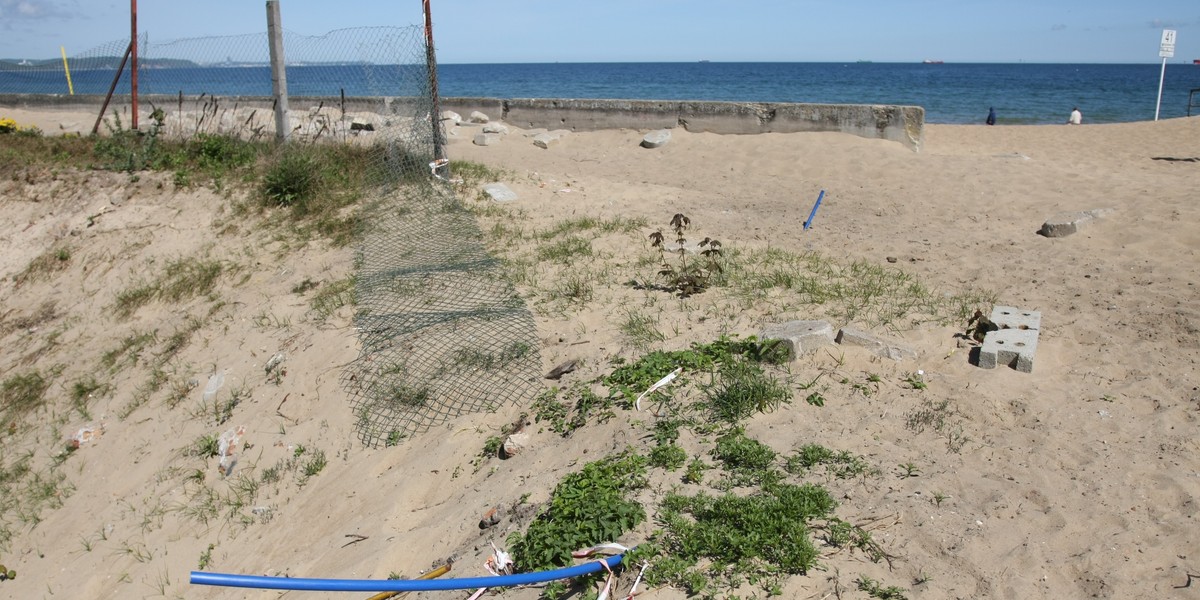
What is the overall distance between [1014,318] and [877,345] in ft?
2.90

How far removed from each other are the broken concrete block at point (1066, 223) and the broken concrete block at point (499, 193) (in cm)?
456

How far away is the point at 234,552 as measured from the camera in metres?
3.91

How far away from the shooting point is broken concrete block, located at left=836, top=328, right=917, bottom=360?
167 inches

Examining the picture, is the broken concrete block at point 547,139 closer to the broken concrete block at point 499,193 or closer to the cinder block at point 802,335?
the broken concrete block at point 499,193

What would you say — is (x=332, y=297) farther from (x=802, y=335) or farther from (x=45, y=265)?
(x=45, y=265)

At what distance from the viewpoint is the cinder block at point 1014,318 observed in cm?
443

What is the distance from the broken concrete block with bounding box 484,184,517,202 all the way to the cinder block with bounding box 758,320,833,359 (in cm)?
396

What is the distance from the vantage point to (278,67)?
879 centimetres

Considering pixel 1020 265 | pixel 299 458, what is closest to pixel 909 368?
pixel 1020 265

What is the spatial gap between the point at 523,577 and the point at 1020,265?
15.2ft

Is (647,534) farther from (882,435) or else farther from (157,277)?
(157,277)

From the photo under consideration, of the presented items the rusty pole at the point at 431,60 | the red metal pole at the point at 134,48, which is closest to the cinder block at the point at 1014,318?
the rusty pole at the point at 431,60

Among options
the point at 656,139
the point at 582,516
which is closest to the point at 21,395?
the point at 582,516

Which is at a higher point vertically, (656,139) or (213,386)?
(656,139)
